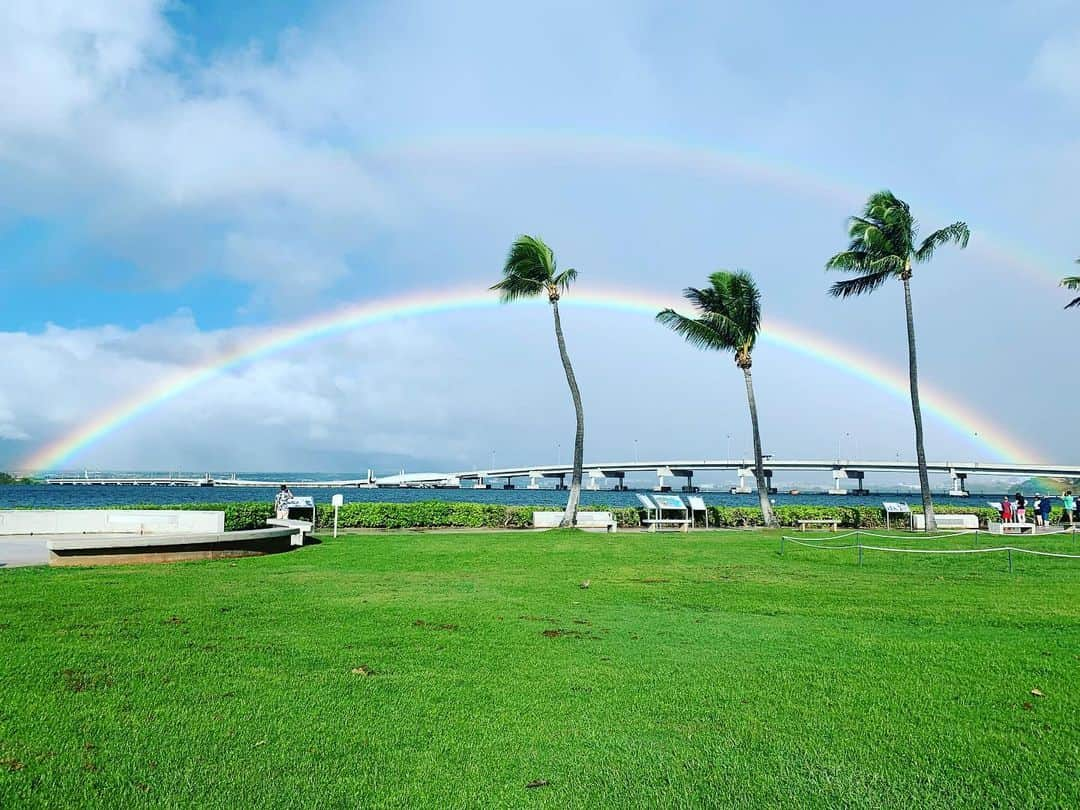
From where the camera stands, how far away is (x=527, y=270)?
24.7 metres

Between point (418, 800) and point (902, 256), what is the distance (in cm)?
2542

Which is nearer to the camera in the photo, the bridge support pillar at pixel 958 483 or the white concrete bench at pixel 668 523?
the white concrete bench at pixel 668 523

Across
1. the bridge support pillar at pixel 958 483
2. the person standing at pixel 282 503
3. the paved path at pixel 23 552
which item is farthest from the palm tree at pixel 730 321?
the bridge support pillar at pixel 958 483

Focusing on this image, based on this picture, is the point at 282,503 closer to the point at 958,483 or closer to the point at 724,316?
the point at 724,316

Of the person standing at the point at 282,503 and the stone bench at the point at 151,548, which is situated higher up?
the person standing at the point at 282,503

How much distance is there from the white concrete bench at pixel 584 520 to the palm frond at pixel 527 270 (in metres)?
7.06

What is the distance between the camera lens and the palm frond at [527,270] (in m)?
24.4

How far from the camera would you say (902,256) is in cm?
2491

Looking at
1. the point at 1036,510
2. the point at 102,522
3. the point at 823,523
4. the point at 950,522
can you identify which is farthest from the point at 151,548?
the point at 1036,510

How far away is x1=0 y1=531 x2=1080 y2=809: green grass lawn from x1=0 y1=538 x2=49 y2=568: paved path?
240 centimetres

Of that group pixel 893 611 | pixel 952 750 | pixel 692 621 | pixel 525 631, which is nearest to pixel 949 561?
pixel 893 611

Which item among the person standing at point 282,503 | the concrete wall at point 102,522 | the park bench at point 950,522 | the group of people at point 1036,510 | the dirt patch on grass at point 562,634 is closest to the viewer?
the dirt patch on grass at point 562,634

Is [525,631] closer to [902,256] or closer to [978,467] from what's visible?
[902,256]

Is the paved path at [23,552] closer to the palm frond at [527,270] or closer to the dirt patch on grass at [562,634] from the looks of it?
the dirt patch on grass at [562,634]
